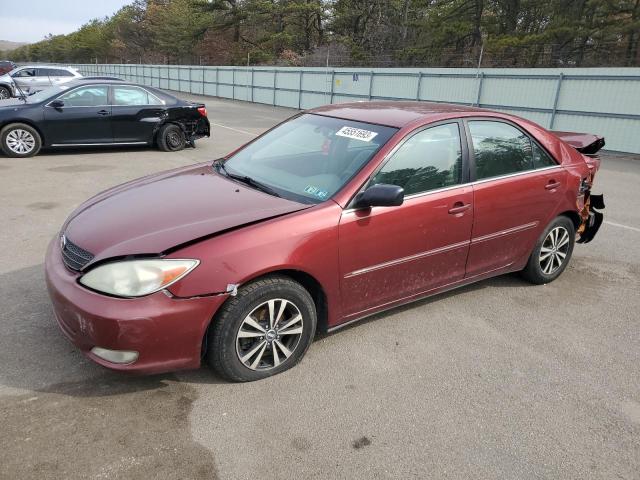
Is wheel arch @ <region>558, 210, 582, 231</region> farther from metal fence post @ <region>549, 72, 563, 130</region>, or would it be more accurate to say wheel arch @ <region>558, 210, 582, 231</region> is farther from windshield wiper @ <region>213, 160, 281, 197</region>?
metal fence post @ <region>549, 72, 563, 130</region>

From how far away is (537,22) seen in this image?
3186 cm

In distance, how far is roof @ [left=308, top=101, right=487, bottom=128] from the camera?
3689mm

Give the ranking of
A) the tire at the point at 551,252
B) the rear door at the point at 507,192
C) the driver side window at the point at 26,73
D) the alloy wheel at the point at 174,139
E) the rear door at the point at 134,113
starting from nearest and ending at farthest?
the rear door at the point at 507,192 < the tire at the point at 551,252 < the rear door at the point at 134,113 < the alloy wheel at the point at 174,139 < the driver side window at the point at 26,73

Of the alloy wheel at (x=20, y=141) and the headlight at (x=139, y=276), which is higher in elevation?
the headlight at (x=139, y=276)

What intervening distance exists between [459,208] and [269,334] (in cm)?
165

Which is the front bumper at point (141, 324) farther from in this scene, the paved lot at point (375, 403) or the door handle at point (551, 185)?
the door handle at point (551, 185)

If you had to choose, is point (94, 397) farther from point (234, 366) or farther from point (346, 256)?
point (346, 256)

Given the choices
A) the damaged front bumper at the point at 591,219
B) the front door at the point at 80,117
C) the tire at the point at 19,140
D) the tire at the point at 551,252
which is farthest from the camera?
the front door at the point at 80,117

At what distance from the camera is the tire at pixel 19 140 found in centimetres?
968

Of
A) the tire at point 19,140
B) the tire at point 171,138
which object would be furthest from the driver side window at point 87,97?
the tire at point 171,138

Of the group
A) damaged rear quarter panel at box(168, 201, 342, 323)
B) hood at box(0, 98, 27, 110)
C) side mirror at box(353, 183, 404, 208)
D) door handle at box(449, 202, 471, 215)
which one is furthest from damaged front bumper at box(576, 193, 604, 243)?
hood at box(0, 98, 27, 110)

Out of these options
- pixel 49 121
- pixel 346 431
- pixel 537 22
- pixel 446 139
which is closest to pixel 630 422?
pixel 346 431

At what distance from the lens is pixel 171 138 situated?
11242 millimetres

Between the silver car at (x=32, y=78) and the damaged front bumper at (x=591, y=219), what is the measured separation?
70.8 ft
